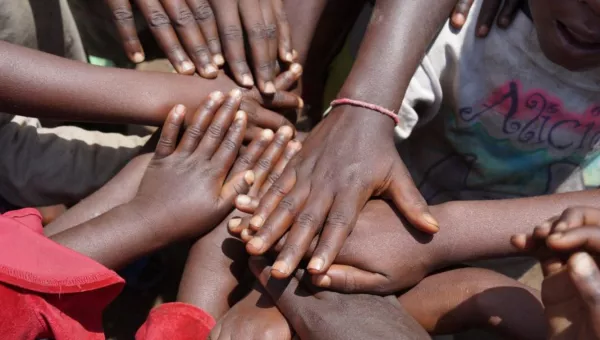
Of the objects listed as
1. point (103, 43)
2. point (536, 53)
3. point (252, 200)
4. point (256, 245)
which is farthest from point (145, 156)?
point (536, 53)

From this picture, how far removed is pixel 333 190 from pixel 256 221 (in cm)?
18

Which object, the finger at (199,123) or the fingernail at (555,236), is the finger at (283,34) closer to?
the finger at (199,123)

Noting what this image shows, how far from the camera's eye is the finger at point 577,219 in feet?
3.34

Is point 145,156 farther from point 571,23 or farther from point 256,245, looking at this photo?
point 571,23

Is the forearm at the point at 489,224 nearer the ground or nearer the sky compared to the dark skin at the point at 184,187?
nearer the sky

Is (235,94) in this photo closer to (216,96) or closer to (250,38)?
(216,96)

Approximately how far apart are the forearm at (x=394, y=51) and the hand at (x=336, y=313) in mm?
452

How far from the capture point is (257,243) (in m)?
1.28

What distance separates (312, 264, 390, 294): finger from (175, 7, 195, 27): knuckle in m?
0.69

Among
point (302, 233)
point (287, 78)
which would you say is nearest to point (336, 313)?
point (302, 233)

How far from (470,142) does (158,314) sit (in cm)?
91

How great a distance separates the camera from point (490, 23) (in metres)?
1.51

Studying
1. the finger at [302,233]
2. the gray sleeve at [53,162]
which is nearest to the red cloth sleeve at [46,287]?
the finger at [302,233]

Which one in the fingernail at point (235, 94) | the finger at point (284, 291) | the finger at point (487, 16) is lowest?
the finger at point (284, 291)
